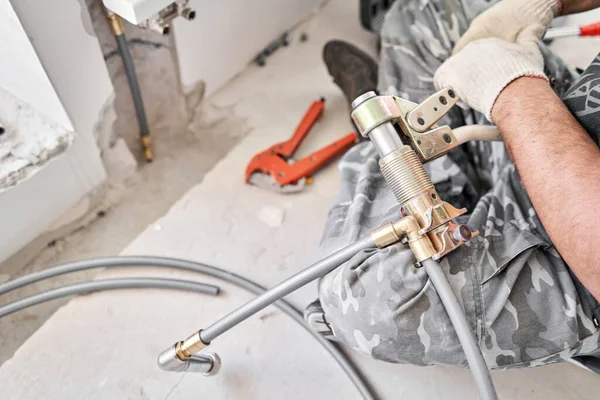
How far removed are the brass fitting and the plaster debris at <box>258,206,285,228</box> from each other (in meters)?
0.45

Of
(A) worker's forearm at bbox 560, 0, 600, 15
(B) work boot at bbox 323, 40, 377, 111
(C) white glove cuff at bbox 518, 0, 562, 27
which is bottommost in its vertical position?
(B) work boot at bbox 323, 40, 377, 111

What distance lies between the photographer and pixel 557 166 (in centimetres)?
57

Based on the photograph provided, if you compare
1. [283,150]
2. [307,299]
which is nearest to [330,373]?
[307,299]

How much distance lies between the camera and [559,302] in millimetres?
608

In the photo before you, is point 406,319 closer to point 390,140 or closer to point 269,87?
point 390,140

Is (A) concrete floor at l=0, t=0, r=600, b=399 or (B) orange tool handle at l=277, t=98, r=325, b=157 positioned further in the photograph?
(B) orange tool handle at l=277, t=98, r=325, b=157

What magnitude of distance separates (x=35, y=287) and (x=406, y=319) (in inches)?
26.7

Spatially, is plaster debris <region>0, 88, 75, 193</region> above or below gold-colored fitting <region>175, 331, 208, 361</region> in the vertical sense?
above

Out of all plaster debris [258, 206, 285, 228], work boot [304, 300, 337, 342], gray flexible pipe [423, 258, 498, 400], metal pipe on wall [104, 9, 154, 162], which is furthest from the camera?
plaster debris [258, 206, 285, 228]

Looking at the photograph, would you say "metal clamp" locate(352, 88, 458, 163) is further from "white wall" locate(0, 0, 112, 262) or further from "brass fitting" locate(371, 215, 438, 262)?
"white wall" locate(0, 0, 112, 262)

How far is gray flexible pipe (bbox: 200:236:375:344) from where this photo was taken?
56 cm

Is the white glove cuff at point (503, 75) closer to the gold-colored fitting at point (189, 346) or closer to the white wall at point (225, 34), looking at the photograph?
the gold-colored fitting at point (189, 346)

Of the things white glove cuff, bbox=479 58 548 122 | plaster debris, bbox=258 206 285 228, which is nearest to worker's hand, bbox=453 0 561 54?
white glove cuff, bbox=479 58 548 122

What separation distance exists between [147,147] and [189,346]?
558 mm
